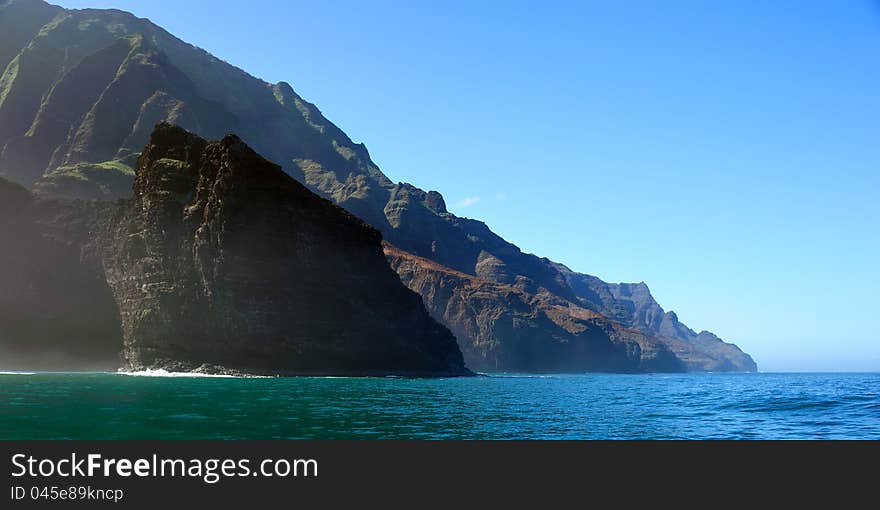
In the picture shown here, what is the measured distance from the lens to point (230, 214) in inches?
4697

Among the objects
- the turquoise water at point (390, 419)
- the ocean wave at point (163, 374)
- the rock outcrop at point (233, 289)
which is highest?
the rock outcrop at point (233, 289)

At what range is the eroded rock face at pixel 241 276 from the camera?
116312mm

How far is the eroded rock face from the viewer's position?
4579 inches

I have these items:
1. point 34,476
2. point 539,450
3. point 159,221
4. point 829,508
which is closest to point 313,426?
point 539,450

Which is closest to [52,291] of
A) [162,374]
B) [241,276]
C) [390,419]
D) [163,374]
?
[162,374]

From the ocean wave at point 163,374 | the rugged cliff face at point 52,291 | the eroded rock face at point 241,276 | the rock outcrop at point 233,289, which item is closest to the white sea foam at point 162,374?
the ocean wave at point 163,374

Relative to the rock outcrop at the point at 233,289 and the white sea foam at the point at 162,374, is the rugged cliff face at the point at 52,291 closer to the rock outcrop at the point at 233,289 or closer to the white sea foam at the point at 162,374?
the rock outcrop at the point at 233,289

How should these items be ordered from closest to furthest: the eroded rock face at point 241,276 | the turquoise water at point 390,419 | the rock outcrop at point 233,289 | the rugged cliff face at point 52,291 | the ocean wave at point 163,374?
the turquoise water at point 390,419 → the ocean wave at point 163,374 → the eroded rock face at point 241,276 → the rock outcrop at point 233,289 → the rugged cliff face at point 52,291

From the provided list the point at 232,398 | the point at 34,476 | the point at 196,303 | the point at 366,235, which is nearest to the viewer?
the point at 34,476

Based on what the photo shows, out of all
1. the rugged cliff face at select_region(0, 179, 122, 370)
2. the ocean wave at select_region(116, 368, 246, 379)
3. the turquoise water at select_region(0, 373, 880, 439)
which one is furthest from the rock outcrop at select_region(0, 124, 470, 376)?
the turquoise water at select_region(0, 373, 880, 439)

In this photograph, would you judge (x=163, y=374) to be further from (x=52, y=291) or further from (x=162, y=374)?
(x=52, y=291)

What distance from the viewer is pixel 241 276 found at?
117438mm

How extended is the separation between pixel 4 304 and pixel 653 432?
158 m

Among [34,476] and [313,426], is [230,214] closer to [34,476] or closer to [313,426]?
[313,426]
